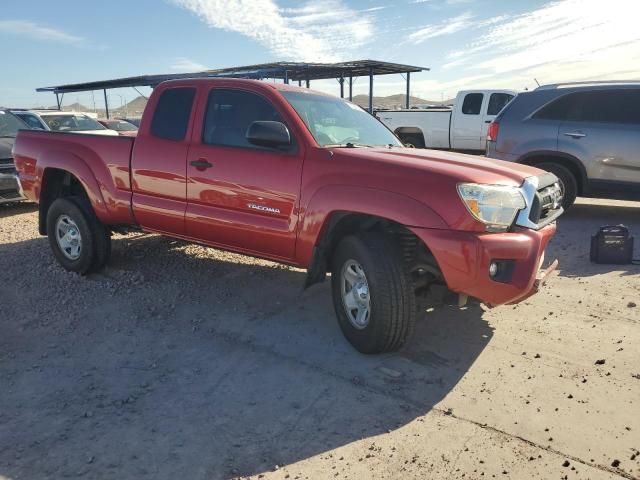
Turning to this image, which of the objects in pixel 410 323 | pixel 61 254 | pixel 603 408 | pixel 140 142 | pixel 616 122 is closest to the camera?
pixel 603 408

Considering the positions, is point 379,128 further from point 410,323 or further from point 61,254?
point 61,254

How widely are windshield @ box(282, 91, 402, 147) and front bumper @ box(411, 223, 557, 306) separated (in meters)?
1.29

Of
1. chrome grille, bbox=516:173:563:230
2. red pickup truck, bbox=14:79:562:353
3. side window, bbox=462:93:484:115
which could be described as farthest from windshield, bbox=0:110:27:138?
side window, bbox=462:93:484:115

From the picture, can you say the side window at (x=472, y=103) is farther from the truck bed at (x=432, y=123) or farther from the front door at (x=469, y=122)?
the truck bed at (x=432, y=123)

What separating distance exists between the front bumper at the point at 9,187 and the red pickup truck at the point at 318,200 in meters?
3.82

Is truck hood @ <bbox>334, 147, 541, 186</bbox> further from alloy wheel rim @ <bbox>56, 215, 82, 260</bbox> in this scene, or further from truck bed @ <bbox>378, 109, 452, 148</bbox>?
truck bed @ <bbox>378, 109, 452, 148</bbox>

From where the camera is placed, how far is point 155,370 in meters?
3.63

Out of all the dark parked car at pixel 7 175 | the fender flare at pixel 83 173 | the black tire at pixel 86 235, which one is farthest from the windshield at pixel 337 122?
the dark parked car at pixel 7 175

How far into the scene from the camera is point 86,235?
5.33m

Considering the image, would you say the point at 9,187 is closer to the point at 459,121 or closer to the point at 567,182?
the point at 567,182

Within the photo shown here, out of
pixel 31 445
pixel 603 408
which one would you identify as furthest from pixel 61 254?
pixel 603 408

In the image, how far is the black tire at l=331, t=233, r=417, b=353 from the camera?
3.50m

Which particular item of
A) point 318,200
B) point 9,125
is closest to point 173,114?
point 318,200

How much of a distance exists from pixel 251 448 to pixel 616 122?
7.26m
